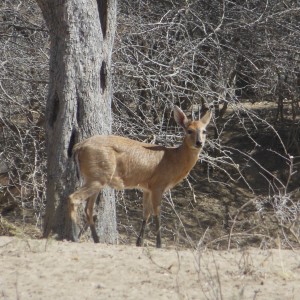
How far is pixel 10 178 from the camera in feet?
40.5

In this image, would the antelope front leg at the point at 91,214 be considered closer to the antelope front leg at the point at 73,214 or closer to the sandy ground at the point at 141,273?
the antelope front leg at the point at 73,214

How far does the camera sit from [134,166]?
9922 millimetres

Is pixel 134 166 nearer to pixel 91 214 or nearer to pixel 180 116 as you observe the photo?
pixel 91 214

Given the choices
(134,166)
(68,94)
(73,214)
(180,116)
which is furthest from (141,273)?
(180,116)

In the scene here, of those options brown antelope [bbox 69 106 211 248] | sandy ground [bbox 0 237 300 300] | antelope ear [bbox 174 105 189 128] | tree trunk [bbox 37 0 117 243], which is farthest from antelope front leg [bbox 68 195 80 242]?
antelope ear [bbox 174 105 189 128]

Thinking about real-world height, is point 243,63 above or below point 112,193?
above

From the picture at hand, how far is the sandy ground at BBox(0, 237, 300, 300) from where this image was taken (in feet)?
20.2

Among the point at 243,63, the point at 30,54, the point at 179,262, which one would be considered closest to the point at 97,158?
the point at 179,262

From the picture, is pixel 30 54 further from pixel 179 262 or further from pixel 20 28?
pixel 179 262

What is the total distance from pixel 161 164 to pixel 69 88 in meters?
1.49

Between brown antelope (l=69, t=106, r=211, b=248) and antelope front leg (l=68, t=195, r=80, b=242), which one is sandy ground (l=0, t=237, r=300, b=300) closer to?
antelope front leg (l=68, t=195, r=80, b=242)

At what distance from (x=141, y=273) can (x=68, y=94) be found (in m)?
3.56

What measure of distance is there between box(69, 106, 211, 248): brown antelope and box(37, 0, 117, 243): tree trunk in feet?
0.89

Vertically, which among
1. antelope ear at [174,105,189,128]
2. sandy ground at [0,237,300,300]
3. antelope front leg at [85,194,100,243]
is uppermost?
antelope ear at [174,105,189,128]
